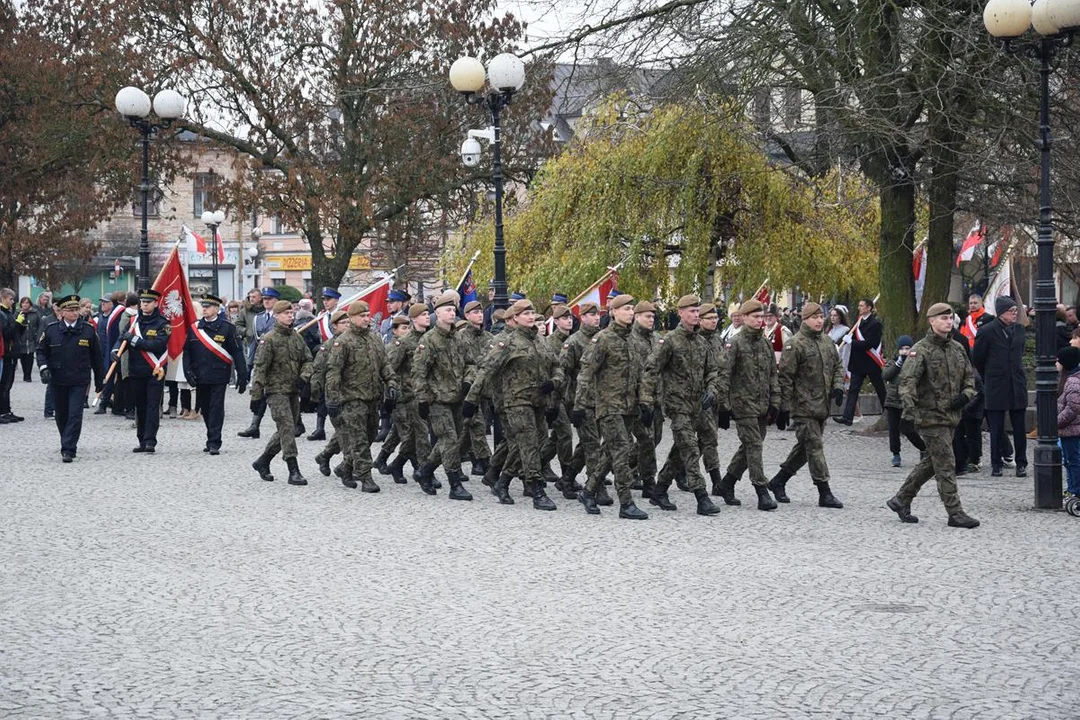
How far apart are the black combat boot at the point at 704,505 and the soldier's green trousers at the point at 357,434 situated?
10.9 ft

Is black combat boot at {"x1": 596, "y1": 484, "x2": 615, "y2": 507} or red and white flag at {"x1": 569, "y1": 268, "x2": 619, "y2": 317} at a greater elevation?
red and white flag at {"x1": 569, "y1": 268, "x2": 619, "y2": 317}

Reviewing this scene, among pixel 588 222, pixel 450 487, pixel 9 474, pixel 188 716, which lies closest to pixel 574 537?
pixel 450 487

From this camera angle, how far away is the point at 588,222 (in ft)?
87.1

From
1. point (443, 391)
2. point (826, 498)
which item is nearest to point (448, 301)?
point (443, 391)

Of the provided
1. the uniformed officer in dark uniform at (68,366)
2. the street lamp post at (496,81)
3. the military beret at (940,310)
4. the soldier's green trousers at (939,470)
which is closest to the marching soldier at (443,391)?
the soldier's green trousers at (939,470)

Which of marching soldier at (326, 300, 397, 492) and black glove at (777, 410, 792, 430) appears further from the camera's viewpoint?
marching soldier at (326, 300, 397, 492)

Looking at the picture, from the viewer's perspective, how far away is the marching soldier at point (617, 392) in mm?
12164

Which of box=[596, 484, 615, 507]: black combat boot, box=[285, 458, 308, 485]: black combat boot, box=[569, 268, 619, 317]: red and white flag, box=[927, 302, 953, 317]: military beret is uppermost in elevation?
box=[569, 268, 619, 317]: red and white flag

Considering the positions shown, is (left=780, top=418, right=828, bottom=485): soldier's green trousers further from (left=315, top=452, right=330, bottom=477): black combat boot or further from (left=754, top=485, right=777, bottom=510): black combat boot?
(left=315, top=452, right=330, bottom=477): black combat boot

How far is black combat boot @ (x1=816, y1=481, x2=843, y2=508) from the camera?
12738 millimetres

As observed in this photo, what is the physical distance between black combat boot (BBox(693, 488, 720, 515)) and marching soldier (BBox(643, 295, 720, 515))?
247mm

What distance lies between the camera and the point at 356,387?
1404cm

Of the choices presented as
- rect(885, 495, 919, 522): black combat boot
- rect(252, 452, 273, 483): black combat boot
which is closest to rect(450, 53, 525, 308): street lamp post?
rect(252, 452, 273, 483): black combat boot

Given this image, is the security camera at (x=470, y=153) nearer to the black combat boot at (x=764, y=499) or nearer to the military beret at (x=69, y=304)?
the military beret at (x=69, y=304)
